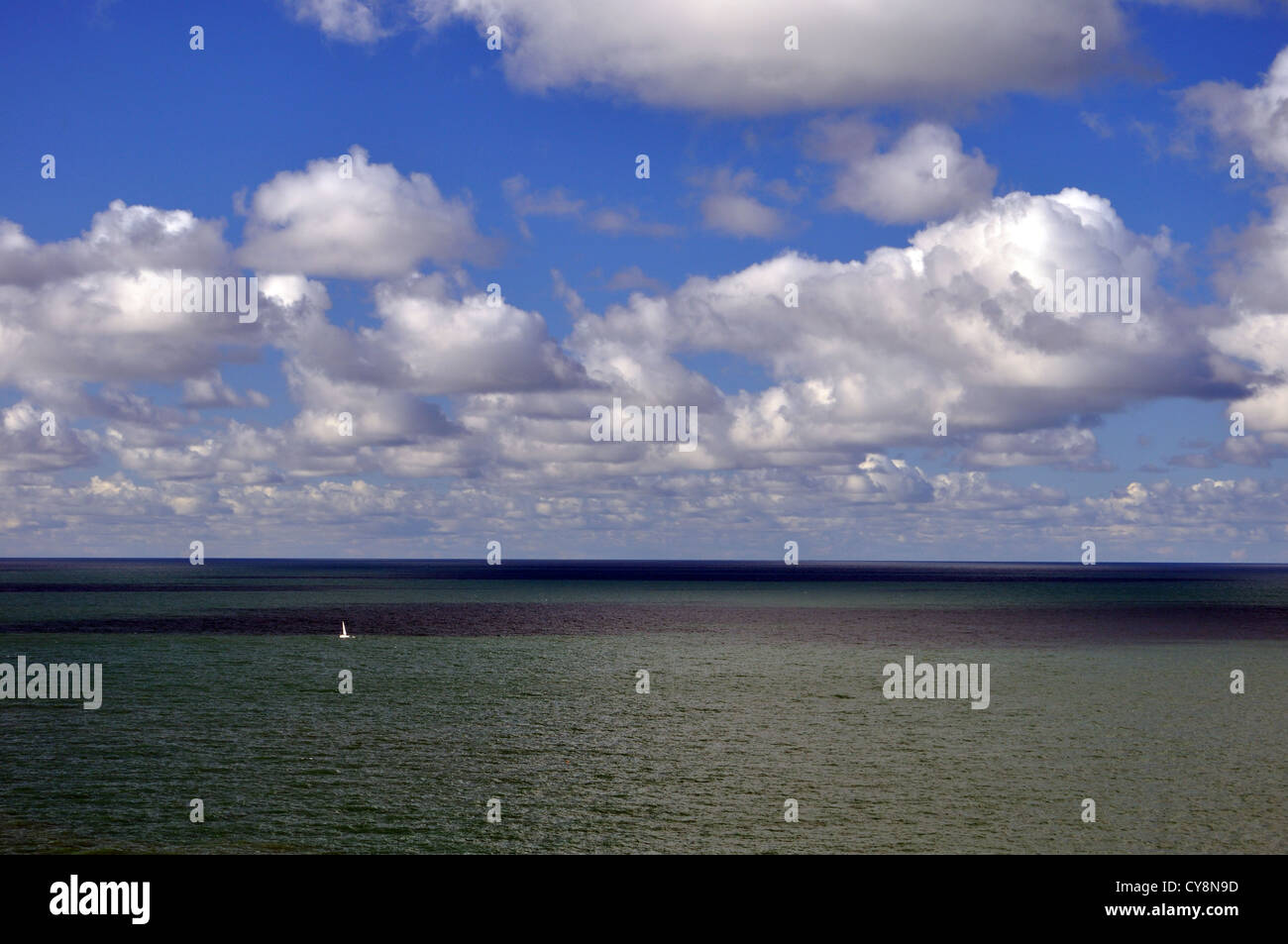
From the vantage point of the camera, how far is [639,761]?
60750mm

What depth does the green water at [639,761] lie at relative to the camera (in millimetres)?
45062

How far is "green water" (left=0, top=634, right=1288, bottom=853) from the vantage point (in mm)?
45062

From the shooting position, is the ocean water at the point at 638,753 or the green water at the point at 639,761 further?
the ocean water at the point at 638,753

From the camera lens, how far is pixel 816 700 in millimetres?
84688

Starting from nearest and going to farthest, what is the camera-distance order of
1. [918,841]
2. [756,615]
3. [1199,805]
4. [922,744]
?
[918,841], [1199,805], [922,744], [756,615]

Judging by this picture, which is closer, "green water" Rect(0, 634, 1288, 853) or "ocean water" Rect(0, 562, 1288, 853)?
"green water" Rect(0, 634, 1288, 853)

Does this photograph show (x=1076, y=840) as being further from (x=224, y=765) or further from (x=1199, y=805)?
(x=224, y=765)

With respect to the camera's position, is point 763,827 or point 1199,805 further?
point 1199,805

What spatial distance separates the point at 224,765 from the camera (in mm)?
57094

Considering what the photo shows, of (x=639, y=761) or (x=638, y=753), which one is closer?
(x=639, y=761)
